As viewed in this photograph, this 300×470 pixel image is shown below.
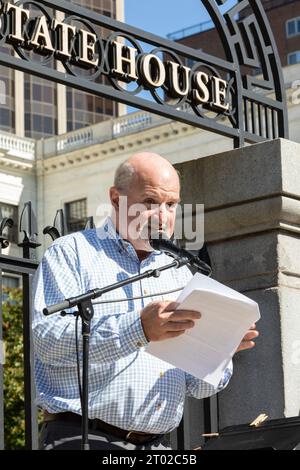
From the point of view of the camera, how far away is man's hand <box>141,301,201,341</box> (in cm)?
390

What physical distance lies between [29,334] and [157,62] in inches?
70.9

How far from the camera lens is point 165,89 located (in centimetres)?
647

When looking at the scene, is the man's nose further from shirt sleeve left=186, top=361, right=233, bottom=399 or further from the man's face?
shirt sleeve left=186, top=361, right=233, bottom=399

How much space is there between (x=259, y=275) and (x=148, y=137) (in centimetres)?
4181

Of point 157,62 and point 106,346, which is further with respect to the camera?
point 157,62

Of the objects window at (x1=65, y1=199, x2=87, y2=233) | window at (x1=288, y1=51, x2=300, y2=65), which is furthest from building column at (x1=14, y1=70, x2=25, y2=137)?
window at (x1=288, y1=51, x2=300, y2=65)

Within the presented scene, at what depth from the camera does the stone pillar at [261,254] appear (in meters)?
5.67

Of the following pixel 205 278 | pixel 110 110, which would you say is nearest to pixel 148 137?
pixel 110 110

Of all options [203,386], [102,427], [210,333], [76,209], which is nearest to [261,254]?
[203,386]

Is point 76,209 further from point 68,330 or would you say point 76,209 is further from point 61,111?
point 68,330

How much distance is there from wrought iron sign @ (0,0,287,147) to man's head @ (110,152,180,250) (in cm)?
118

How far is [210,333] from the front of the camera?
4145 millimetres
